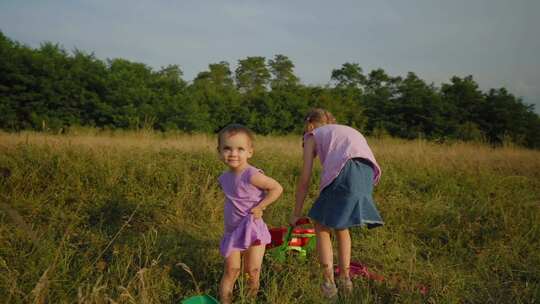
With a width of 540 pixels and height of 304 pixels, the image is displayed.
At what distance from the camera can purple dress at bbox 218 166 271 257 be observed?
7.95 feet

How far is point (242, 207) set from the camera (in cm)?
248

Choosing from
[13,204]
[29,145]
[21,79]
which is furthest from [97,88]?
[13,204]

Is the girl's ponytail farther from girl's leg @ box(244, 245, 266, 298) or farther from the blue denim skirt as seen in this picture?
girl's leg @ box(244, 245, 266, 298)

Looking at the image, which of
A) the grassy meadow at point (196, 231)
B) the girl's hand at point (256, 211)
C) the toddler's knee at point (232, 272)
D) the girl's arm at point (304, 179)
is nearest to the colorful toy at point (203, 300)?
the grassy meadow at point (196, 231)

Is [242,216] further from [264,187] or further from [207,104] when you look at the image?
[207,104]

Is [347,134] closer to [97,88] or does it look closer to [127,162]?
[127,162]

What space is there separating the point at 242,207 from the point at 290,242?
2.52 feet

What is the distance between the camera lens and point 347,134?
2.83m

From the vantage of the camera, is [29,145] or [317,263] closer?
[317,263]

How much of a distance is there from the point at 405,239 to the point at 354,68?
36714 mm

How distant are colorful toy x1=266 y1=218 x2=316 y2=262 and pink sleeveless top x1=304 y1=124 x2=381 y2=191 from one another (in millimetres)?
435

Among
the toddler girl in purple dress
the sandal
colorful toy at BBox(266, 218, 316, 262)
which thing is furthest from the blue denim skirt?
the toddler girl in purple dress

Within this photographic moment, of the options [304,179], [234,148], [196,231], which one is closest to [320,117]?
[304,179]

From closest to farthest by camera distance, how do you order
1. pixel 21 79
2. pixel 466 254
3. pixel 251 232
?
pixel 251 232, pixel 466 254, pixel 21 79
